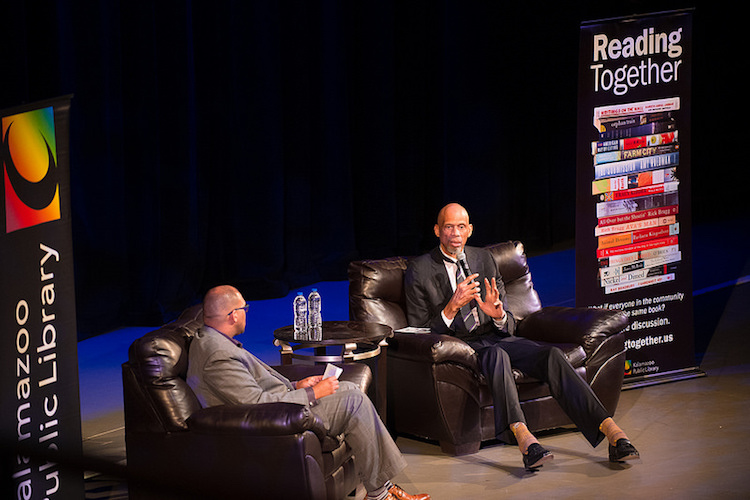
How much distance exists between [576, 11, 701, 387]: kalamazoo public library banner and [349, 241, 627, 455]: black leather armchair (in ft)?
1.62

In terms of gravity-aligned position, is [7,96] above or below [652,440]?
above

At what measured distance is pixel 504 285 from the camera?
548 cm

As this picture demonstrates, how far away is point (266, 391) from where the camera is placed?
388 cm

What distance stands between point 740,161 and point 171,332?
42.6 feet

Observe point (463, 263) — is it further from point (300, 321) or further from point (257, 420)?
point (257, 420)

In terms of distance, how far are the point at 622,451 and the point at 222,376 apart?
1921 mm

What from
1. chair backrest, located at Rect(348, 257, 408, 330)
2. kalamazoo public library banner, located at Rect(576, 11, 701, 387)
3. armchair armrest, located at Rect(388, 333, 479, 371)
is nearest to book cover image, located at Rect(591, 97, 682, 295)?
kalamazoo public library banner, located at Rect(576, 11, 701, 387)

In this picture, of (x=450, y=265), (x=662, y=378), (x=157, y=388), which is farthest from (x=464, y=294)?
(x=662, y=378)

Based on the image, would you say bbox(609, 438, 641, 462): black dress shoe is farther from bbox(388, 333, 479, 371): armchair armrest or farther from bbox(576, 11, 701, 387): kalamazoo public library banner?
bbox(576, 11, 701, 387): kalamazoo public library banner

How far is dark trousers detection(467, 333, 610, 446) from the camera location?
15.2ft

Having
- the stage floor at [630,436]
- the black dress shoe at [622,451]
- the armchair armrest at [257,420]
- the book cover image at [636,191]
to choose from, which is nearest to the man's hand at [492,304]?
the stage floor at [630,436]

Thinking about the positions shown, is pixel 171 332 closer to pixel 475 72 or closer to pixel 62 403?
pixel 62 403

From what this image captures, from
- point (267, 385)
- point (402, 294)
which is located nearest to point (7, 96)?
point (402, 294)

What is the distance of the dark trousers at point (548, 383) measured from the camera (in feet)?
15.2
